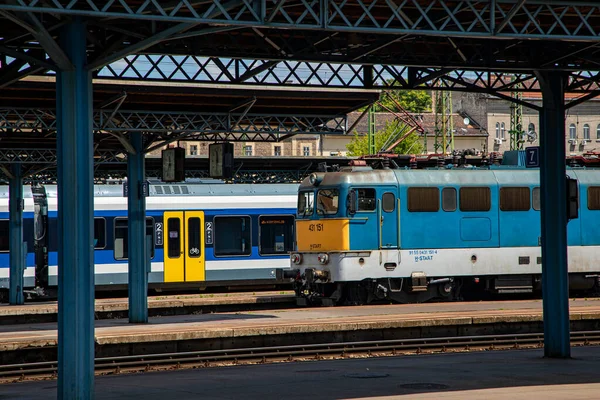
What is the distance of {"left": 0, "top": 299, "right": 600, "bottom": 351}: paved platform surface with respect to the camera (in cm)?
1911

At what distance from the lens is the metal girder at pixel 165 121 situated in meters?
21.7

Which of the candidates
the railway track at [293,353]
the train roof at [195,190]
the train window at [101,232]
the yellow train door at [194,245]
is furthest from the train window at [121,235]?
the railway track at [293,353]

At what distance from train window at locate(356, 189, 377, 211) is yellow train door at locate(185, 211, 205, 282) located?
7.47 metres

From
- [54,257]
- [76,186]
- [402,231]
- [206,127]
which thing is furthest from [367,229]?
[76,186]

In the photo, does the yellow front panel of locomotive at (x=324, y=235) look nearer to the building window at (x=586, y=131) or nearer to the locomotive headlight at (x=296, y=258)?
the locomotive headlight at (x=296, y=258)

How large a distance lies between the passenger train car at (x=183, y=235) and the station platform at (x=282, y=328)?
7611 millimetres

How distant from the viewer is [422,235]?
2677 centimetres

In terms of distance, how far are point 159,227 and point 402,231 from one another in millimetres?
8883

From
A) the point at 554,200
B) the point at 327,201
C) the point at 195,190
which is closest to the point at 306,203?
the point at 327,201

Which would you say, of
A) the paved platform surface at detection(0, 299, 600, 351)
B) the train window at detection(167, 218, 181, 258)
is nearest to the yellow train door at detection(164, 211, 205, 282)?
the train window at detection(167, 218, 181, 258)

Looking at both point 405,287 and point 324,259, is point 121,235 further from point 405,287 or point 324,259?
point 405,287

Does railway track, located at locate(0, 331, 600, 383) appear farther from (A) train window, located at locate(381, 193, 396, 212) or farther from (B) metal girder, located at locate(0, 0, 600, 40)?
(B) metal girder, located at locate(0, 0, 600, 40)

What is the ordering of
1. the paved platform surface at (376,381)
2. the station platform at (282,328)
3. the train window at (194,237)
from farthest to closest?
the train window at (194,237) < the station platform at (282,328) < the paved platform surface at (376,381)

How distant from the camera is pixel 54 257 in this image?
31391 millimetres
